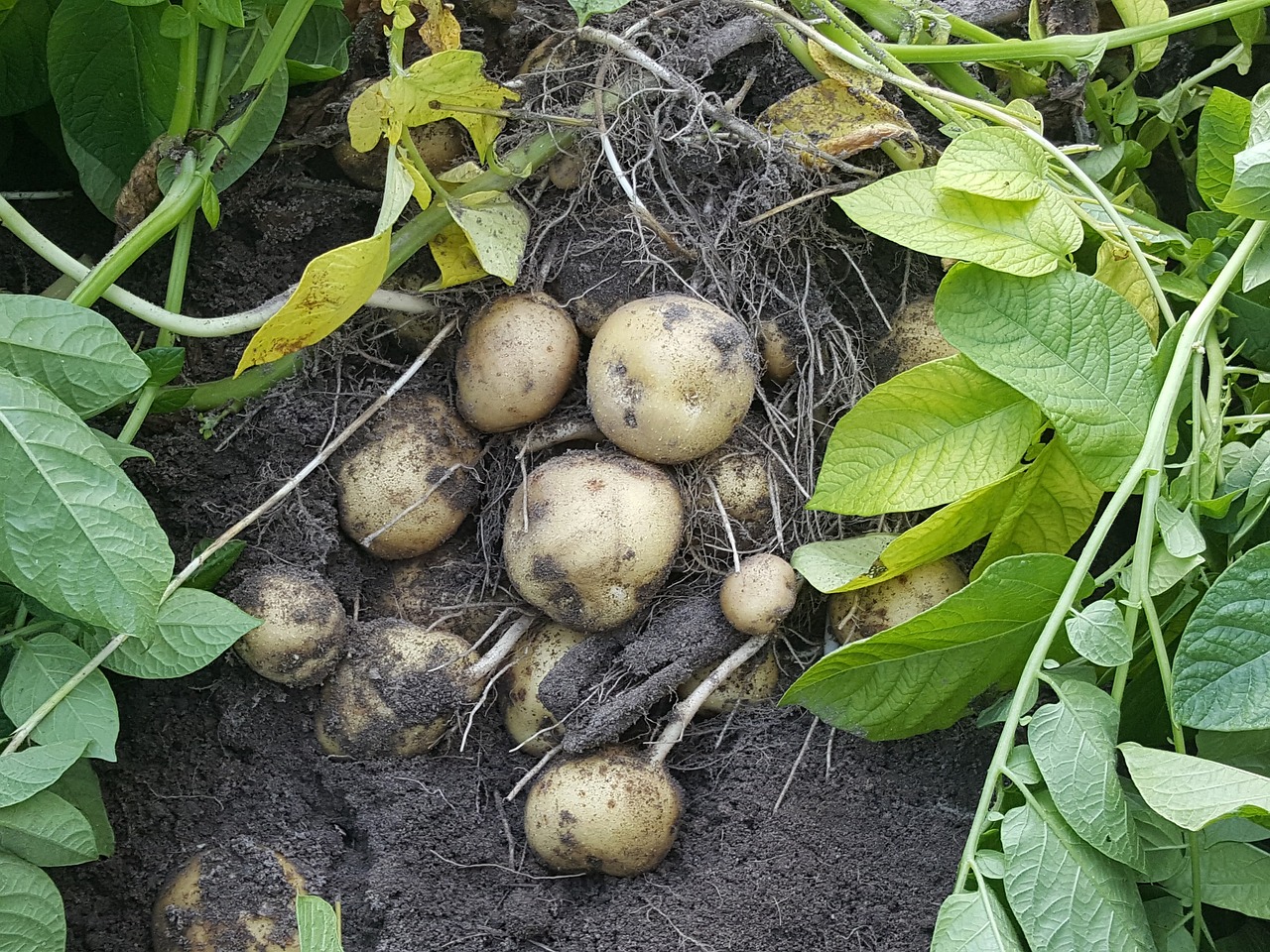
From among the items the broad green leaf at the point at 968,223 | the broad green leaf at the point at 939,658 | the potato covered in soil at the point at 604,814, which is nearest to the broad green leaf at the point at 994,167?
the broad green leaf at the point at 968,223

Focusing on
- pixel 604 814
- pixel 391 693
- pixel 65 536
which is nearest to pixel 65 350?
pixel 65 536

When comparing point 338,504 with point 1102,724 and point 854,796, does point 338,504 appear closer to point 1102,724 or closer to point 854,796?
point 854,796

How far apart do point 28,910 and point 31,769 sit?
0.32 ft

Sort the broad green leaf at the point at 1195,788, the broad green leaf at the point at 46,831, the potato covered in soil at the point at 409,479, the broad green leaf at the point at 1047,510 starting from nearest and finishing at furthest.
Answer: the broad green leaf at the point at 1195,788
the broad green leaf at the point at 46,831
the broad green leaf at the point at 1047,510
the potato covered in soil at the point at 409,479

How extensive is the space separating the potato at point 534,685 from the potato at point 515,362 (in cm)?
20

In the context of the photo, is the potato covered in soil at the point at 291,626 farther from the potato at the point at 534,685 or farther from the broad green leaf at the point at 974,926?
the broad green leaf at the point at 974,926

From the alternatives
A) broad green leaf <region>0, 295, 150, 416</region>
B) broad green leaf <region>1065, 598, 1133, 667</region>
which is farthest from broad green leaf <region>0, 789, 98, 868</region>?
broad green leaf <region>1065, 598, 1133, 667</region>

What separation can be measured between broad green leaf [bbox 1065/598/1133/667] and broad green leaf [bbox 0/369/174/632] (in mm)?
590

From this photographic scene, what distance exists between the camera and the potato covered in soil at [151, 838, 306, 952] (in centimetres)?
81

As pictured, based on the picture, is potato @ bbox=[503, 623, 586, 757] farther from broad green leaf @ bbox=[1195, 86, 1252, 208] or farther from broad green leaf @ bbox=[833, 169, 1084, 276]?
broad green leaf @ bbox=[1195, 86, 1252, 208]

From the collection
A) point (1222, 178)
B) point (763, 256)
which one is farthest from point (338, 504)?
point (1222, 178)

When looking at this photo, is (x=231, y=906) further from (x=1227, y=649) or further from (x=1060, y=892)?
(x=1227, y=649)

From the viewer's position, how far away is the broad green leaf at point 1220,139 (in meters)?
0.81

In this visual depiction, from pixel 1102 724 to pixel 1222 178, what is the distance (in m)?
0.45
